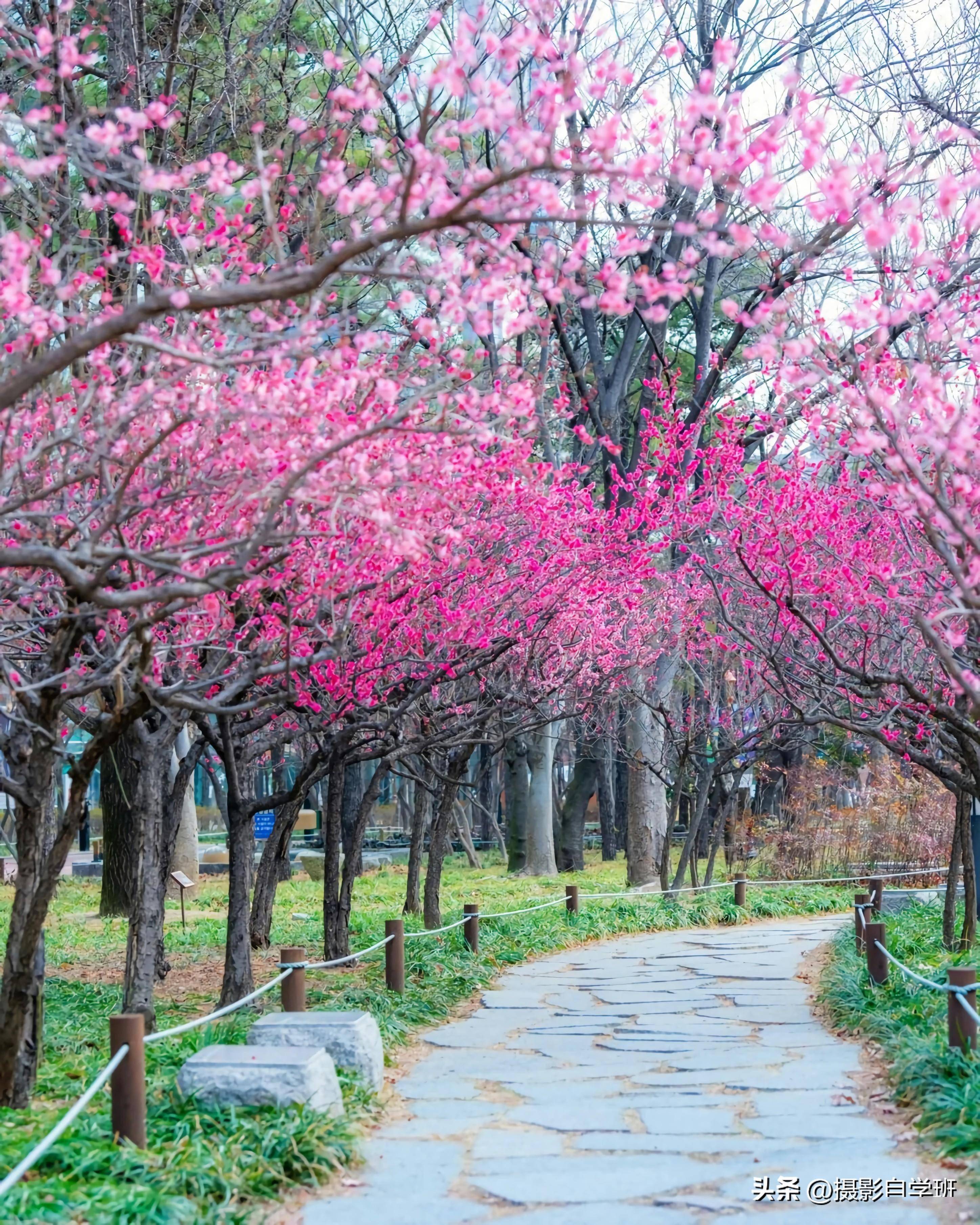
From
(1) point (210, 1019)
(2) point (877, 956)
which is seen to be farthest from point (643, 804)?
(1) point (210, 1019)

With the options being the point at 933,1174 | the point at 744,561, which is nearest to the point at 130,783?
the point at 744,561

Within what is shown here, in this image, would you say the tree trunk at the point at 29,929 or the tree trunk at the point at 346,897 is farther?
the tree trunk at the point at 346,897

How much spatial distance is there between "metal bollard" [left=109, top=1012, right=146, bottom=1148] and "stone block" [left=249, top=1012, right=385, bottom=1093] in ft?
3.99

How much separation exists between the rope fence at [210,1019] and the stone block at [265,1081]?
0.77ft

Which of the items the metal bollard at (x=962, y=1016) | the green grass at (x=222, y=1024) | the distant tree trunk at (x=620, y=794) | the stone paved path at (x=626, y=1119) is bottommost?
the stone paved path at (x=626, y=1119)

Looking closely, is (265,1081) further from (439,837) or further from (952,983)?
(439,837)

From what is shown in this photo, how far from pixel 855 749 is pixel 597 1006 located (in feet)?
53.0

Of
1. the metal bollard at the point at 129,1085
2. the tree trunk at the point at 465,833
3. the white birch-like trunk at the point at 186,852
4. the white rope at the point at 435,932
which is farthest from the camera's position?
the tree trunk at the point at 465,833

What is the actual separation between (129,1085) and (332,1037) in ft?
5.19

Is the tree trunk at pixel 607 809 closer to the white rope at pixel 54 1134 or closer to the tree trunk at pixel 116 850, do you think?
the tree trunk at pixel 116 850

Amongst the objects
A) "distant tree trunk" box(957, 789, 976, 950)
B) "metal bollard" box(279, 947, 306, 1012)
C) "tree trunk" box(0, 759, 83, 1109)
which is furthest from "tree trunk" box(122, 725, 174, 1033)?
"distant tree trunk" box(957, 789, 976, 950)

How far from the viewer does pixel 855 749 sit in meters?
24.5

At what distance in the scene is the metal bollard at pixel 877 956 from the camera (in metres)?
8.88

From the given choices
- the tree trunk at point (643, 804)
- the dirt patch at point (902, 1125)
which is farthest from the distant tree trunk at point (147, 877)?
the tree trunk at point (643, 804)
